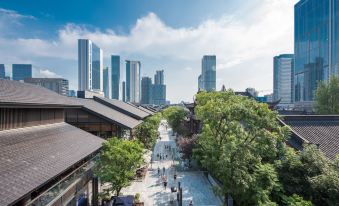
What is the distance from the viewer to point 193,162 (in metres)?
37.7

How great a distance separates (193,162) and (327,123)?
64.9 ft

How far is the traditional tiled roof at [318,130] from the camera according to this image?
19.7 m

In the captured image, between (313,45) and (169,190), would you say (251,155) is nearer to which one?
(169,190)

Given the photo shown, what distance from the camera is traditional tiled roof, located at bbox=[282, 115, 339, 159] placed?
775 inches

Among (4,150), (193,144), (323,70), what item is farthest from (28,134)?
(323,70)

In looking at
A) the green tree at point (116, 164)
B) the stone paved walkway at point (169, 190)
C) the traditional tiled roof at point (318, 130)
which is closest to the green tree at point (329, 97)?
the traditional tiled roof at point (318, 130)

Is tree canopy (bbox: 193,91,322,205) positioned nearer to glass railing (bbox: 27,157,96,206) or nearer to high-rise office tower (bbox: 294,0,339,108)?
glass railing (bbox: 27,157,96,206)

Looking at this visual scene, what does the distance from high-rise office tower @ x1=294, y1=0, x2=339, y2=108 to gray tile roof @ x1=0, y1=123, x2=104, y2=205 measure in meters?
125

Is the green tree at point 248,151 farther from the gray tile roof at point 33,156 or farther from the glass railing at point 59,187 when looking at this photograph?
the glass railing at point 59,187

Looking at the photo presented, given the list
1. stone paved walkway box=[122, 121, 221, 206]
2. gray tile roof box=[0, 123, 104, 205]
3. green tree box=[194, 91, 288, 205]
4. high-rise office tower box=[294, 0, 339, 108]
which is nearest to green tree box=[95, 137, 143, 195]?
gray tile roof box=[0, 123, 104, 205]

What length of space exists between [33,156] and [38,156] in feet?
0.92

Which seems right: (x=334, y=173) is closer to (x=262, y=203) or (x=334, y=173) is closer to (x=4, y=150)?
(x=262, y=203)

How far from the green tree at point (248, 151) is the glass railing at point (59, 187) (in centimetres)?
1033

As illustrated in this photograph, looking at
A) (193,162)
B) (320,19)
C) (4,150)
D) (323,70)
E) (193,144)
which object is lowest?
(193,162)
